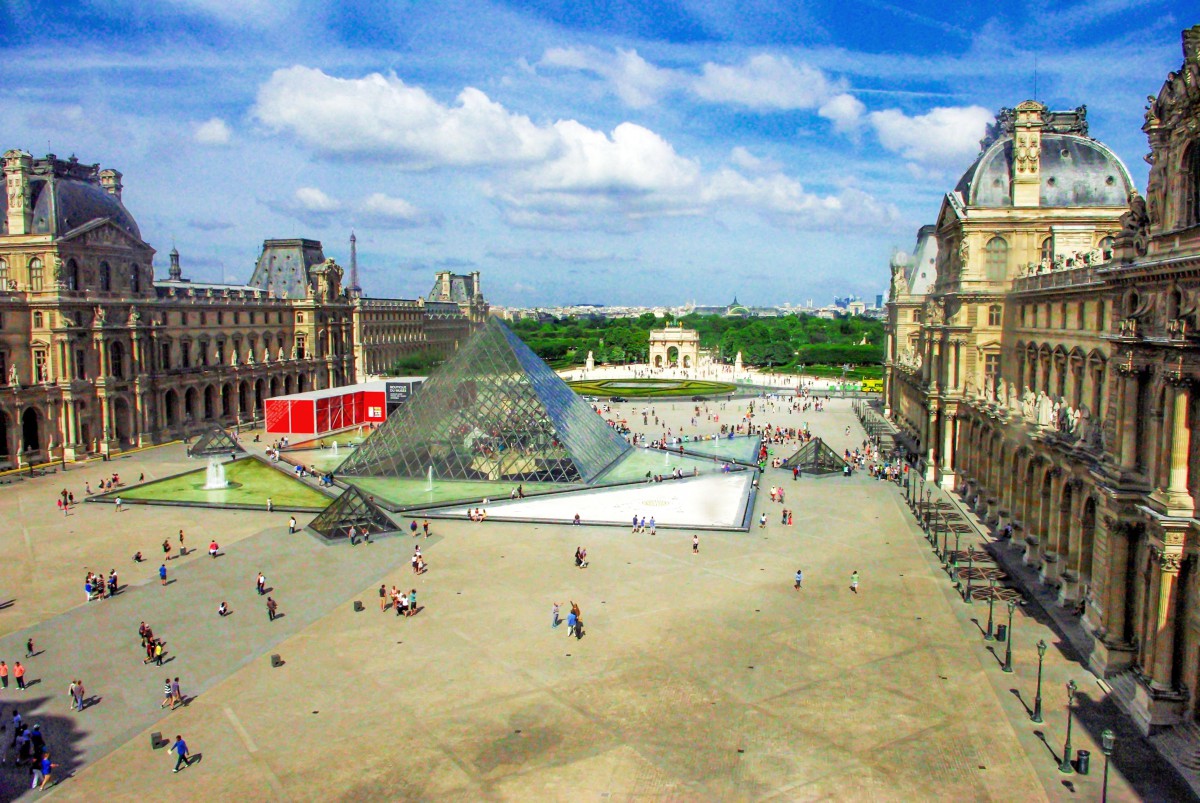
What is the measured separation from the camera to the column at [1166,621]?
54.1ft

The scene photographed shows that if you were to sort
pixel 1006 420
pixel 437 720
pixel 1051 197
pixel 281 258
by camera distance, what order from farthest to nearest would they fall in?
pixel 281 258 → pixel 1051 197 → pixel 1006 420 → pixel 437 720

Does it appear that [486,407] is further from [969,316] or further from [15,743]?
[15,743]

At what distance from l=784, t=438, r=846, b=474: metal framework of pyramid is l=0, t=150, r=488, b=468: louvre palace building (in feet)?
128

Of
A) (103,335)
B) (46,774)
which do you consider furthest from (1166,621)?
(103,335)

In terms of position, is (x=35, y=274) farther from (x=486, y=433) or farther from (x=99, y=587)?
(x=99, y=587)

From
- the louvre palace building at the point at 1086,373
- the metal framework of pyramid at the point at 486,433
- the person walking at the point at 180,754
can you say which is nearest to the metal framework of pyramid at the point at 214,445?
the metal framework of pyramid at the point at 486,433

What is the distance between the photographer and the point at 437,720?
1739 centimetres

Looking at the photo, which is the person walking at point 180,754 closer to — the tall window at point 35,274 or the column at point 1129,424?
the column at point 1129,424

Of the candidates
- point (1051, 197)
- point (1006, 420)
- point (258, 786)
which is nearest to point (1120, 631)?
point (1006, 420)

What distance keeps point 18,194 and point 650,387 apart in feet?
191

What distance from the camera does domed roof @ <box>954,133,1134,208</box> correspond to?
123 ft

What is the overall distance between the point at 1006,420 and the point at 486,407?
23228 millimetres

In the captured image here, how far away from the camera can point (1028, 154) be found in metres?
37.6

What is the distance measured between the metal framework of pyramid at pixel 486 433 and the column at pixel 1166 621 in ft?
86.4
